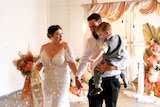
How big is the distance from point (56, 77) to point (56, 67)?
122 mm

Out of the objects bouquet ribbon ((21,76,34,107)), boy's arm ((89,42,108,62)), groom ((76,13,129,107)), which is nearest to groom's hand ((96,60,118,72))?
groom ((76,13,129,107))

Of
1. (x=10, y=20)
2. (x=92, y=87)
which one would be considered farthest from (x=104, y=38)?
(x=10, y=20)

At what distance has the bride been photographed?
2.67m

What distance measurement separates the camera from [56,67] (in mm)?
2693

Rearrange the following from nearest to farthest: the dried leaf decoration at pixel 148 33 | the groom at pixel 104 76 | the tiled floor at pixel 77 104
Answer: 1. the groom at pixel 104 76
2. the tiled floor at pixel 77 104
3. the dried leaf decoration at pixel 148 33

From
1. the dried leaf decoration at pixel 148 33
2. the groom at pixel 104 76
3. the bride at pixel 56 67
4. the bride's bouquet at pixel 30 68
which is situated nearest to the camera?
the groom at pixel 104 76

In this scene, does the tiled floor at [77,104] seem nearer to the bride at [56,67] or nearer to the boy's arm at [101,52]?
the bride at [56,67]

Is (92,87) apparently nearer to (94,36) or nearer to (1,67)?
(94,36)

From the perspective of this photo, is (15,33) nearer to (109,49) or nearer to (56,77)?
(56,77)

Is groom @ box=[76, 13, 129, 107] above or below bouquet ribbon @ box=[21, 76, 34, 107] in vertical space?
above

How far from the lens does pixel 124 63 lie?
7.55 ft

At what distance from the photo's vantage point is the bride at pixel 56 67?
8.75 feet

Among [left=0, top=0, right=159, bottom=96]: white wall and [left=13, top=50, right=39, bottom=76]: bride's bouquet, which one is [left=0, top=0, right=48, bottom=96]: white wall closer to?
[left=0, top=0, right=159, bottom=96]: white wall

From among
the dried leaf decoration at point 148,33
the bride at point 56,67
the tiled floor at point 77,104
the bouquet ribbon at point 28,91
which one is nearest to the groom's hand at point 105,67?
the bride at point 56,67
